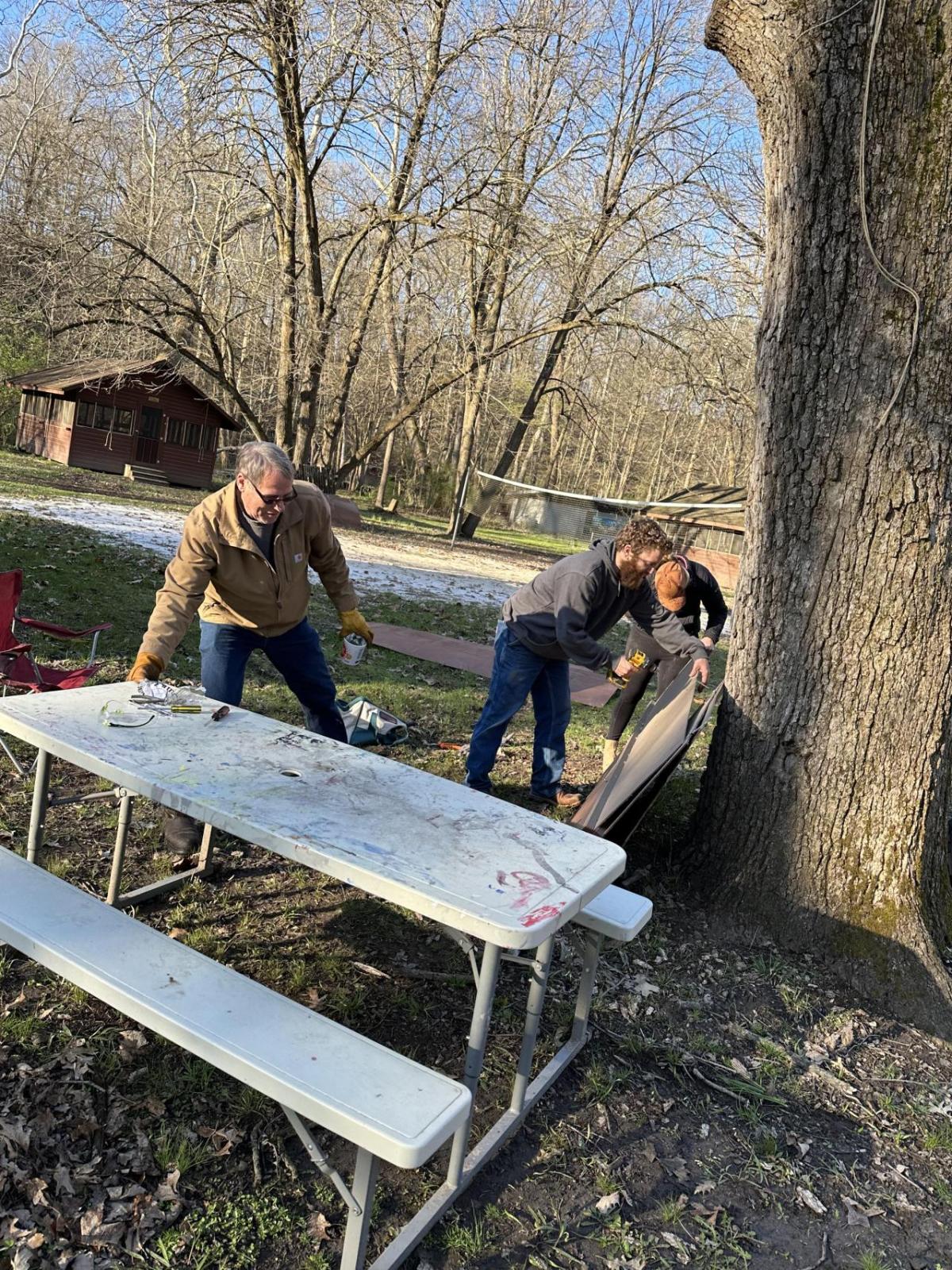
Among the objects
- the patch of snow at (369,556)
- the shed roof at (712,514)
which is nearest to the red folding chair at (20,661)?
the patch of snow at (369,556)

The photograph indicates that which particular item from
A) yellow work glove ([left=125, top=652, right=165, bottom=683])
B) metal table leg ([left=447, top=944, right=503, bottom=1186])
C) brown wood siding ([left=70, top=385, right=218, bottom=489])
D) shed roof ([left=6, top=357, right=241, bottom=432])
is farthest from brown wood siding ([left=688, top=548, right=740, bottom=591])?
metal table leg ([left=447, top=944, right=503, bottom=1186])

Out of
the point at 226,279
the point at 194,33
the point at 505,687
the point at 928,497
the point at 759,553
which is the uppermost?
the point at 194,33

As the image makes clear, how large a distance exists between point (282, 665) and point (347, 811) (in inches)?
71.4

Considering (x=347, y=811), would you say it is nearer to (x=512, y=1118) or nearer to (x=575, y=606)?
(x=512, y=1118)

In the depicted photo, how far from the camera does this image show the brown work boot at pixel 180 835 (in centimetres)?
400

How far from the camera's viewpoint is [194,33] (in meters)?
12.7

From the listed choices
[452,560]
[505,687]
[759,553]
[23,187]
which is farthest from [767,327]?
[23,187]

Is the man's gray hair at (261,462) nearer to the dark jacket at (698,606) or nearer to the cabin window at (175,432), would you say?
the dark jacket at (698,606)

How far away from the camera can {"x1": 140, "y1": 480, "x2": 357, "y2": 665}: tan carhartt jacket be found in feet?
12.4

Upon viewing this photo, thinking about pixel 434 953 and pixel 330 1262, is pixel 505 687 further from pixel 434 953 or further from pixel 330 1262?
pixel 330 1262

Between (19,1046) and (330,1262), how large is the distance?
1164 millimetres

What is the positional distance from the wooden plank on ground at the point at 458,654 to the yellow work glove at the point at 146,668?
4.76m

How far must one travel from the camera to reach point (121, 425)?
1159 inches

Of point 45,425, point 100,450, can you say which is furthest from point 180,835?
point 45,425
